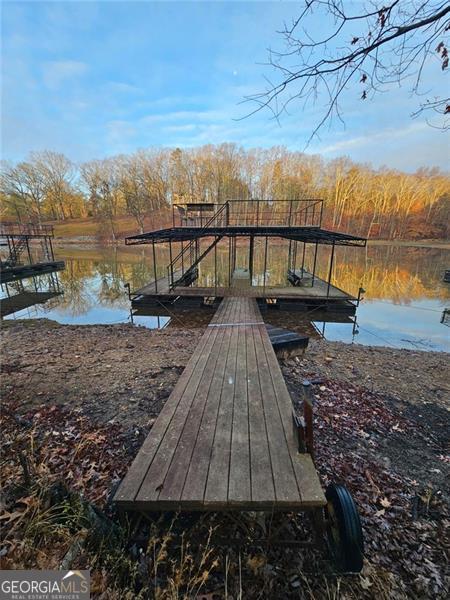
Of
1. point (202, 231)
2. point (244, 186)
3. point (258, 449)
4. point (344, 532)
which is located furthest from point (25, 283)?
point (244, 186)

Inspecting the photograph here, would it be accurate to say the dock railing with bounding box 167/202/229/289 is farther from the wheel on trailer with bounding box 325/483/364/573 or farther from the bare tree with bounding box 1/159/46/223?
the bare tree with bounding box 1/159/46/223

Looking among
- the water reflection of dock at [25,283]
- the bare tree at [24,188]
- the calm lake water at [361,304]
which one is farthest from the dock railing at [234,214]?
the bare tree at [24,188]

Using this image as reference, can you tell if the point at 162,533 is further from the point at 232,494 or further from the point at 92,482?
the point at 92,482

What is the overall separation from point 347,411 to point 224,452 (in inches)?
103

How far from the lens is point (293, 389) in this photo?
16.0 ft

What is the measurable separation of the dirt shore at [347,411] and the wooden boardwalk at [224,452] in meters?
0.49

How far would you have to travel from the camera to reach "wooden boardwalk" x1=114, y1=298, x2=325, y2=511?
1983mm

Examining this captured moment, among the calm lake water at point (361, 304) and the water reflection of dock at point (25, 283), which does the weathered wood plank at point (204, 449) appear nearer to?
the calm lake water at point (361, 304)

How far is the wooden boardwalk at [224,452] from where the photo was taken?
6.51ft

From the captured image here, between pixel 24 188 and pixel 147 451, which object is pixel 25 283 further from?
pixel 24 188

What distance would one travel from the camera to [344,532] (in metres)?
1.86

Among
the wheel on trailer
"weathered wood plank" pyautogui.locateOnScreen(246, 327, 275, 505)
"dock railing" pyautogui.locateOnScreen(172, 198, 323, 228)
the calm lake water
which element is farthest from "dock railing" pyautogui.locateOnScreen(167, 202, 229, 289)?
the wheel on trailer

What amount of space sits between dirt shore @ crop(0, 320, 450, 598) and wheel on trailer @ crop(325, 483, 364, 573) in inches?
5.3

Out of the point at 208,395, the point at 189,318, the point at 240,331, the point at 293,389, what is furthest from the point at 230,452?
the point at 189,318
